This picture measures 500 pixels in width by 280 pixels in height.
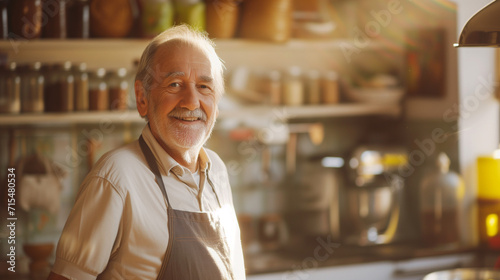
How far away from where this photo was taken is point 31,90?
3.20 meters

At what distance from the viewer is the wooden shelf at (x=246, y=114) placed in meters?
3.22

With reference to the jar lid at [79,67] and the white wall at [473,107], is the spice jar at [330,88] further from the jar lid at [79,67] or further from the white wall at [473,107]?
the jar lid at [79,67]

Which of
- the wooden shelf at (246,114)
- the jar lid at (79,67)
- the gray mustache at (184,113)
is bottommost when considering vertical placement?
the gray mustache at (184,113)

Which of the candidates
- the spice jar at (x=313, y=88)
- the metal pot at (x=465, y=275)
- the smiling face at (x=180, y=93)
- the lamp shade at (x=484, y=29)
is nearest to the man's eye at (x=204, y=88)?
the smiling face at (x=180, y=93)

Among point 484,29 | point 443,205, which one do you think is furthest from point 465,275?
point 443,205

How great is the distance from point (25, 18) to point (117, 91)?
600 mm

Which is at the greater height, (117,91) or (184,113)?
(117,91)

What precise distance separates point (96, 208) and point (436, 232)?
9.49 ft

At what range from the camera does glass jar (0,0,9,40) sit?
3.11 meters

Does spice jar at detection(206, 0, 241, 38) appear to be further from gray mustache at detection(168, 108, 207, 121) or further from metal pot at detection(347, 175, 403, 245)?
gray mustache at detection(168, 108, 207, 121)

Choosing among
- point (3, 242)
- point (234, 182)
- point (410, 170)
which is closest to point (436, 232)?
point (410, 170)

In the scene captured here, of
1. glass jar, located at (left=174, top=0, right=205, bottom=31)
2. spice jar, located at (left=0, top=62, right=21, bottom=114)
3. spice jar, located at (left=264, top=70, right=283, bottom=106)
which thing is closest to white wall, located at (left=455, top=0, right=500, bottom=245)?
spice jar, located at (left=264, top=70, right=283, bottom=106)

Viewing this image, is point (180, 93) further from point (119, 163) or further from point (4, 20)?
point (4, 20)

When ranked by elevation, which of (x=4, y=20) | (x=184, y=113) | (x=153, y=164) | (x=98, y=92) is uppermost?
(x=4, y=20)
